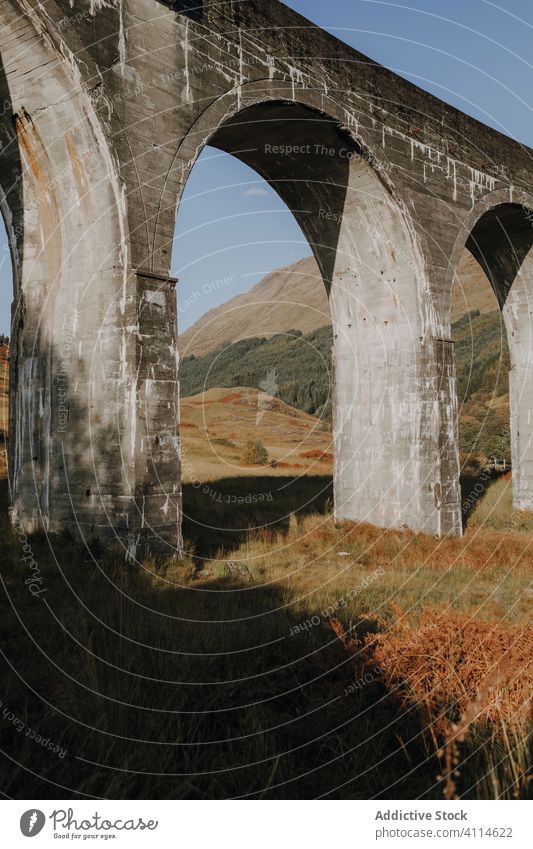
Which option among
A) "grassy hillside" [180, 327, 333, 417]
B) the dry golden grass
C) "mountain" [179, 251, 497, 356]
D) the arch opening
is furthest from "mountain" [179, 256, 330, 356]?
the arch opening

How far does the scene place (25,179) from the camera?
26.3 feet

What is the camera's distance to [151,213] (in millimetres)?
7859

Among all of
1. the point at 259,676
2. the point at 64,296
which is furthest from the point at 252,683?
the point at 64,296

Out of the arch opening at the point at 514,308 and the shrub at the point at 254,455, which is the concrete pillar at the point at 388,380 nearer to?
the arch opening at the point at 514,308

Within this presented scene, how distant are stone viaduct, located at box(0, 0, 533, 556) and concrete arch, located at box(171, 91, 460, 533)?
0.12 feet

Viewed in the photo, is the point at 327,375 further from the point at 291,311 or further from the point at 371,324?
the point at 291,311

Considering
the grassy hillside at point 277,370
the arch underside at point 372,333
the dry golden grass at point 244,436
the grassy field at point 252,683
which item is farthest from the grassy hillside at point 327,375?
the grassy field at point 252,683

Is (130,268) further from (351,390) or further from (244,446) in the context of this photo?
(244,446)

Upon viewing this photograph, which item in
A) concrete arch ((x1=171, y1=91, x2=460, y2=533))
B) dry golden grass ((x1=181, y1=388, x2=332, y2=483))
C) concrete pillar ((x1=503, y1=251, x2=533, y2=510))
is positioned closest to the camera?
concrete arch ((x1=171, y1=91, x2=460, y2=533))

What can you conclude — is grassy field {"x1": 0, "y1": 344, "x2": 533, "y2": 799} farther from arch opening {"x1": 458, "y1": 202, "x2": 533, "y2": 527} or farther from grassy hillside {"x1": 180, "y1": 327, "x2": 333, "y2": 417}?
grassy hillside {"x1": 180, "y1": 327, "x2": 333, "y2": 417}

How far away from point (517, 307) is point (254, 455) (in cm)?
1114

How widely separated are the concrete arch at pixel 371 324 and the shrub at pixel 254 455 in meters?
11.9

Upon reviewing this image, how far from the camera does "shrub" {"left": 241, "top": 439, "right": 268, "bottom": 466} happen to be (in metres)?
24.1
